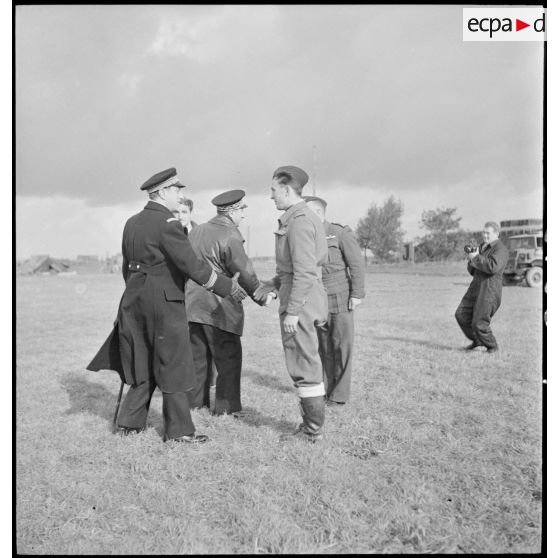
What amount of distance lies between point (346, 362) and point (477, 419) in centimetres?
139

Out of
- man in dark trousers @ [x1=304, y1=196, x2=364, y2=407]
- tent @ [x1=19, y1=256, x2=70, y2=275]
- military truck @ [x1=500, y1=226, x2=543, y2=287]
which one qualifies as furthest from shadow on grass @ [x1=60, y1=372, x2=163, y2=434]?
tent @ [x1=19, y1=256, x2=70, y2=275]

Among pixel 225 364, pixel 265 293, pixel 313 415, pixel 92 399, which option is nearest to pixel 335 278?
pixel 265 293

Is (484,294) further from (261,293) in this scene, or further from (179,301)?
(179,301)

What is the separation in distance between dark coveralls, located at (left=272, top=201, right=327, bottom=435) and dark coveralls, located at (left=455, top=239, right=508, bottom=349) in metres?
4.29

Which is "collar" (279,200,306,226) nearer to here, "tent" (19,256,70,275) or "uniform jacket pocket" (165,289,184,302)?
"uniform jacket pocket" (165,289,184,302)

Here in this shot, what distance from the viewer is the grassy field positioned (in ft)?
9.89

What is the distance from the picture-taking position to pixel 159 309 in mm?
4406

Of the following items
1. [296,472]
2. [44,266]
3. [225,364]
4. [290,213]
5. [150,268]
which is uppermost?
[44,266]

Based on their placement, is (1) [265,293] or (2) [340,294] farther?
(2) [340,294]

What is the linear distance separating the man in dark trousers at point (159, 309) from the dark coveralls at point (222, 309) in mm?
617

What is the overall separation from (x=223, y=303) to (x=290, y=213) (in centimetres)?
139

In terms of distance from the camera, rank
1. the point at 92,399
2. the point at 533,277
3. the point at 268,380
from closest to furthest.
Result: the point at 92,399 < the point at 268,380 < the point at 533,277

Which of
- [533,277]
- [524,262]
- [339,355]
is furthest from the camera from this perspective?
[524,262]

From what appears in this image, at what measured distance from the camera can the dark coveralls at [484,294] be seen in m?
7.75
